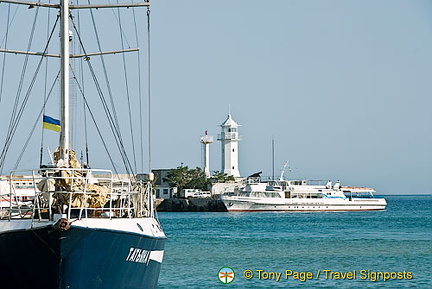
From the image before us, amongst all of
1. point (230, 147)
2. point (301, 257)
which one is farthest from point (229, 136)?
point (301, 257)

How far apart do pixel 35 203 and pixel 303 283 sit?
498 inches

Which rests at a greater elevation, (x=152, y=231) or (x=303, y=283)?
(x=152, y=231)

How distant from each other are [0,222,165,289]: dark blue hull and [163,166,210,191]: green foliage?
335 ft

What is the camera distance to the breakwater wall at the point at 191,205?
112125 millimetres

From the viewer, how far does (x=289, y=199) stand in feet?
357

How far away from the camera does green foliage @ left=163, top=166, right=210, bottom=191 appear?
123 metres

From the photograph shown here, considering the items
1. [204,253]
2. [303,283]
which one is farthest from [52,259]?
[204,253]

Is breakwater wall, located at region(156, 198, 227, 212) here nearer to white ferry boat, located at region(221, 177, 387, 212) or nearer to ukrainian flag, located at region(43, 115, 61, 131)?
white ferry boat, located at region(221, 177, 387, 212)

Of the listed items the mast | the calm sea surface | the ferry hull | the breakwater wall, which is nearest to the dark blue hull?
the mast

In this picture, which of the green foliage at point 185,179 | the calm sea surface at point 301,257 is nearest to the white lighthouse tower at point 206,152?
the green foliage at point 185,179

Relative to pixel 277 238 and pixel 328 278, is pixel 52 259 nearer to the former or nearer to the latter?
pixel 328 278

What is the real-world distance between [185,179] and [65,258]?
4128 inches

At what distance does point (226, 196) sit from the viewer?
10806 cm

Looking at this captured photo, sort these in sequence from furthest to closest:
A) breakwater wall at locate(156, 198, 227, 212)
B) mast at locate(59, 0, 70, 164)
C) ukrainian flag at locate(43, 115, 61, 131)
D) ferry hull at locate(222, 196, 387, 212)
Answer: breakwater wall at locate(156, 198, 227, 212) → ferry hull at locate(222, 196, 387, 212) → ukrainian flag at locate(43, 115, 61, 131) → mast at locate(59, 0, 70, 164)
